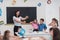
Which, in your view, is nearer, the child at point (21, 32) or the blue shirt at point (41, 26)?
the child at point (21, 32)

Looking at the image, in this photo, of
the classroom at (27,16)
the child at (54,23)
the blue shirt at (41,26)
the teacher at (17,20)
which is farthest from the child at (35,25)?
the child at (54,23)

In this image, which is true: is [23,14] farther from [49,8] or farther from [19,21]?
[49,8]

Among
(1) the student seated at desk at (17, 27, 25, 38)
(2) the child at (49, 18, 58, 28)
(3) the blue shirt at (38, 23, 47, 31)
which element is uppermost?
(2) the child at (49, 18, 58, 28)

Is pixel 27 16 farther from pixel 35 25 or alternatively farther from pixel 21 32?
pixel 21 32

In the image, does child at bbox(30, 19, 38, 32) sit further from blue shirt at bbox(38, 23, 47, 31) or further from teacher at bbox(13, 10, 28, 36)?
teacher at bbox(13, 10, 28, 36)

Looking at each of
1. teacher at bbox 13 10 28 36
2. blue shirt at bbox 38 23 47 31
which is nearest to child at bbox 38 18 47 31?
blue shirt at bbox 38 23 47 31

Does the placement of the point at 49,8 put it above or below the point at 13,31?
above

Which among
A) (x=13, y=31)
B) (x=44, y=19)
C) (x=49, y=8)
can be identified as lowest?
(x=13, y=31)

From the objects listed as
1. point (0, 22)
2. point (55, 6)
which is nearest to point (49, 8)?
point (55, 6)

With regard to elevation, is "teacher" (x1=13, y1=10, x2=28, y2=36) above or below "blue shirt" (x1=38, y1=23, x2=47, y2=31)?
above

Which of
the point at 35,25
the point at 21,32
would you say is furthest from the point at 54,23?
the point at 21,32

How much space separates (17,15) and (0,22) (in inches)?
24.0

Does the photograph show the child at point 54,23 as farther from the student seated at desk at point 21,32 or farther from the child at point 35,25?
the student seated at desk at point 21,32

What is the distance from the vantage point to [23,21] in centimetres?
577
